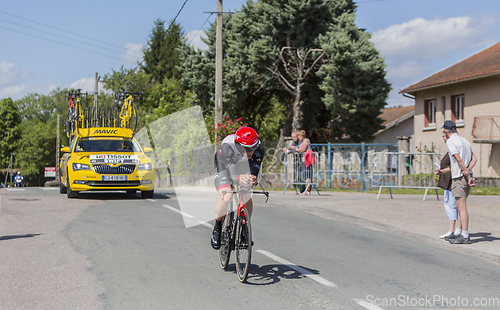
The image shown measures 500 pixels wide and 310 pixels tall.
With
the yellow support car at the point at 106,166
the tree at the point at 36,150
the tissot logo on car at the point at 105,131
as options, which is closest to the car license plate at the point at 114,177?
the yellow support car at the point at 106,166

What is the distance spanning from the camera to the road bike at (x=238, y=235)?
5.47 m

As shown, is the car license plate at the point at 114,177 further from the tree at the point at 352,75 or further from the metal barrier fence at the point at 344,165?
the tree at the point at 352,75

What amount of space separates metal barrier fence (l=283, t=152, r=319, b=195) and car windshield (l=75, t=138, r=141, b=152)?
17.9ft

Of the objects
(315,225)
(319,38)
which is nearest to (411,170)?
(315,225)

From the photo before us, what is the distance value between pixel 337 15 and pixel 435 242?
2310 centimetres

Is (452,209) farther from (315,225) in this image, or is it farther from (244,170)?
(244,170)

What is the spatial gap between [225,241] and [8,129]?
90411 mm

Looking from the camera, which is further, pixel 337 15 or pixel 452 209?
pixel 337 15

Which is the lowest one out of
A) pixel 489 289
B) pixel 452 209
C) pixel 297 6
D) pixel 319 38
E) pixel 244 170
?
pixel 489 289

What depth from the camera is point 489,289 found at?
5.49 m

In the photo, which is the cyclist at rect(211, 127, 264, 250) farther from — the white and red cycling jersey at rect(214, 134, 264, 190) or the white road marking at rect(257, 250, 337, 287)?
the white road marking at rect(257, 250, 337, 287)

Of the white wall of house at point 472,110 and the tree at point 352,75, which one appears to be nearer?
the tree at point 352,75

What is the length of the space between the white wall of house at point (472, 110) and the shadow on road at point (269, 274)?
19.3 meters

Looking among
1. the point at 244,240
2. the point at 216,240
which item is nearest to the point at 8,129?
the point at 216,240
